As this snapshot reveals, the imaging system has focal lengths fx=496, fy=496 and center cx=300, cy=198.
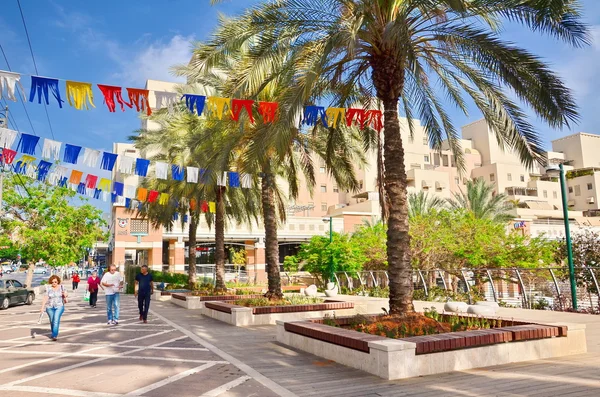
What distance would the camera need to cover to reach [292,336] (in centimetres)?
985

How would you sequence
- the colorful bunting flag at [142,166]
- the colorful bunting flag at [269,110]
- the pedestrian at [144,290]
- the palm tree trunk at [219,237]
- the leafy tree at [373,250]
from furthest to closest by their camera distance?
the leafy tree at [373,250], the palm tree trunk at [219,237], the colorful bunting flag at [142,166], the pedestrian at [144,290], the colorful bunting flag at [269,110]

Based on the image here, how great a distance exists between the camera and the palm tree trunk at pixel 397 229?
953cm

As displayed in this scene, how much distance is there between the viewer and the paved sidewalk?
6.64m

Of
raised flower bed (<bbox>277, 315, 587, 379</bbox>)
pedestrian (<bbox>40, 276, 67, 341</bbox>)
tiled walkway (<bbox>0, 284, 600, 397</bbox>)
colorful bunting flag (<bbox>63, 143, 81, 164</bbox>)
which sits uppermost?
colorful bunting flag (<bbox>63, 143, 81, 164</bbox>)

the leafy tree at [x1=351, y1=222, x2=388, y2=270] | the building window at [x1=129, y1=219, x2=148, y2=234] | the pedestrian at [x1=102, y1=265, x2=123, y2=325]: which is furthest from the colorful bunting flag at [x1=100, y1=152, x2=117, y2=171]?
the building window at [x1=129, y1=219, x2=148, y2=234]

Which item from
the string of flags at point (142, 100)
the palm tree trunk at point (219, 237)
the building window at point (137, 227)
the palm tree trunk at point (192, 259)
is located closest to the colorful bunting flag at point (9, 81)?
the string of flags at point (142, 100)

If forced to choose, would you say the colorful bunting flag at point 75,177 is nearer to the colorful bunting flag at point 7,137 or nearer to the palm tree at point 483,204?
the colorful bunting flag at point 7,137

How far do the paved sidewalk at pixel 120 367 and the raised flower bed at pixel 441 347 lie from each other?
1.48 m

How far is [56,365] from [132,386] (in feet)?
8.19

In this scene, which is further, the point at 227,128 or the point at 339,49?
the point at 227,128

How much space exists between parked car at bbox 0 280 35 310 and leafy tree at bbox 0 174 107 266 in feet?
11.0

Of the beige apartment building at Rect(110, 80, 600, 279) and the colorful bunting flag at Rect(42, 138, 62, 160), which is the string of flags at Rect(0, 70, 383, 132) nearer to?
the colorful bunting flag at Rect(42, 138, 62, 160)

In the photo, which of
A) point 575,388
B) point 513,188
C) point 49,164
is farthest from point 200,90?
point 513,188

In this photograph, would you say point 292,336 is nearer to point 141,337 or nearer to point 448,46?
point 141,337
